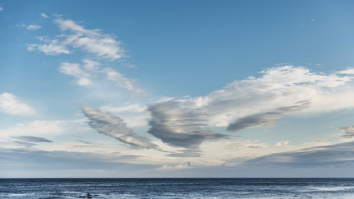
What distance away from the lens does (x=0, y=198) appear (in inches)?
3378

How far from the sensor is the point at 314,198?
81.1 metres

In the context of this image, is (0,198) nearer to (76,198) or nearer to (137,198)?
(76,198)

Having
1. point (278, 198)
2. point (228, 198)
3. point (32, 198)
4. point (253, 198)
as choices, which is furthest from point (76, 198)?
point (278, 198)

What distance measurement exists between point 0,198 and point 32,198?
8.49 metres

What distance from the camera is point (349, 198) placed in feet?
266

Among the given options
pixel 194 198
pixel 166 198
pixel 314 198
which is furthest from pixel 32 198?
pixel 314 198

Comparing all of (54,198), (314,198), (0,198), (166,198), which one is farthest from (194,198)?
(0,198)

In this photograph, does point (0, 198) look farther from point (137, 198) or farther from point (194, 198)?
point (194, 198)

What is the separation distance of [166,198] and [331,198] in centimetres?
4127

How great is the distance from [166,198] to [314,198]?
1455 inches

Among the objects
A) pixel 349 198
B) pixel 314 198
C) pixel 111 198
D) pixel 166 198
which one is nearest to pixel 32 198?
pixel 111 198

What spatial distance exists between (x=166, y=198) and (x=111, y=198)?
1474cm

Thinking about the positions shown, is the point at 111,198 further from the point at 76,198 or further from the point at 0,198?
the point at 0,198

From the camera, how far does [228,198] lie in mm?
82062
